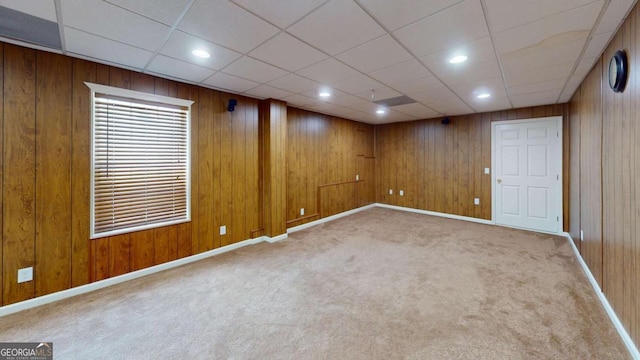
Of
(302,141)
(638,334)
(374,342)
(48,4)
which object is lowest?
(374,342)

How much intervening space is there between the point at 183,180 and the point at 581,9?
159 inches

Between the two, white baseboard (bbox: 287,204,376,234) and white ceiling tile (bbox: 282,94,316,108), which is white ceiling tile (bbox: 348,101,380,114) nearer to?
white ceiling tile (bbox: 282,94,316,108)

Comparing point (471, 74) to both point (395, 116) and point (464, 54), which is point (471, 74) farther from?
point (395, 116)

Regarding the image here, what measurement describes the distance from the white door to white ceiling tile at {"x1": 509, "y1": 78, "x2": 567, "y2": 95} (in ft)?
4.23

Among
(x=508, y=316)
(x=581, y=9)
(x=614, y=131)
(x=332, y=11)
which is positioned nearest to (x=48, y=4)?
(x=332, y=11)

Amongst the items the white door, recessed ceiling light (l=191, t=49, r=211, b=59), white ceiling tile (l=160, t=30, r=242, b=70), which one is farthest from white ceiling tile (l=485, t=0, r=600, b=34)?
the white door

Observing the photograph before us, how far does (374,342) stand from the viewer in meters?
1.84

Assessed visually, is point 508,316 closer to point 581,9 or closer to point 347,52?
point 581,9

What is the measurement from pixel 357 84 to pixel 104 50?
2677 millimetres

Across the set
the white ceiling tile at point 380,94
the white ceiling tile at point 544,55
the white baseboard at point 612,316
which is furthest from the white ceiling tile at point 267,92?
the white baseboard at point 612,316

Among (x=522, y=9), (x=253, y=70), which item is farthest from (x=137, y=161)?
(x=522, y=9)

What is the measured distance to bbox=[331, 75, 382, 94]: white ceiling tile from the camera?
3.10m

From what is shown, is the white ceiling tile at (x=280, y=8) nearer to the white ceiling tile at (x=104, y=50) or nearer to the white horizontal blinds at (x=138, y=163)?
the white ceiling tile at (x=104, y=50)

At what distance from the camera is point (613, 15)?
5.72 feet
